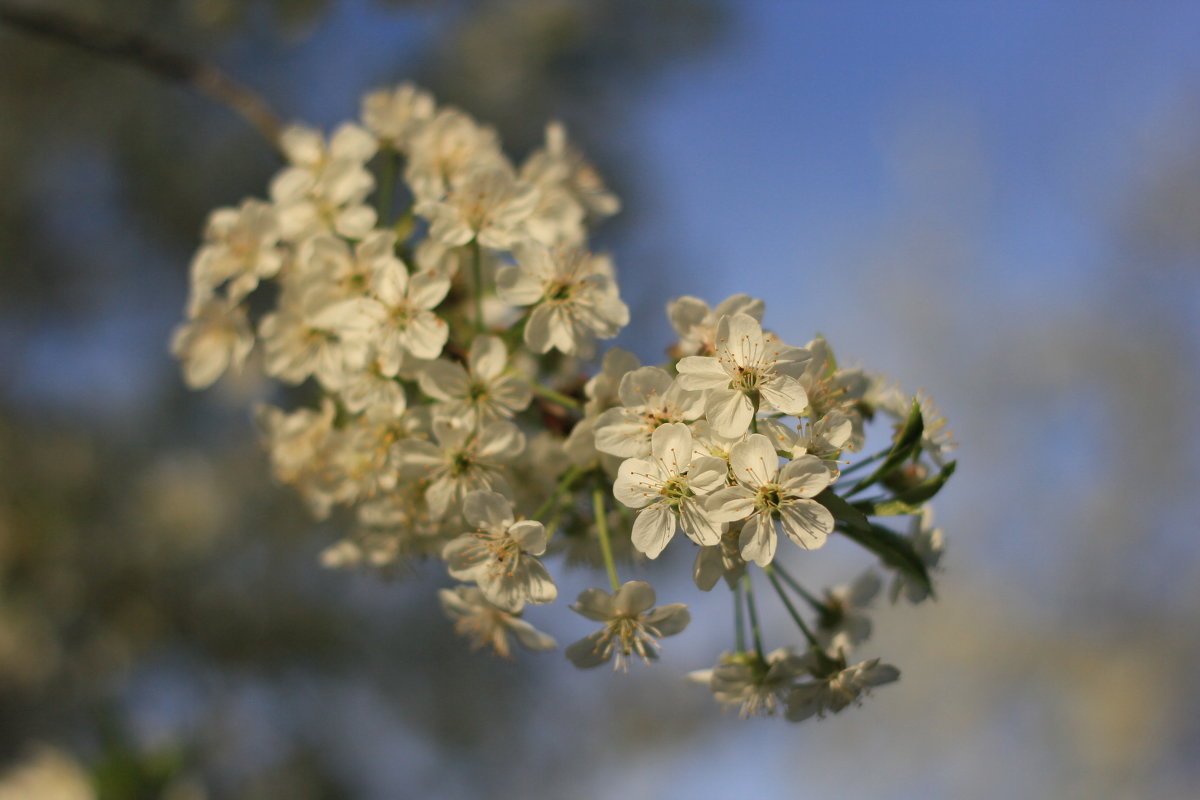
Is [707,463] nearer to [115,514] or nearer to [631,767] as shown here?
[115,514]

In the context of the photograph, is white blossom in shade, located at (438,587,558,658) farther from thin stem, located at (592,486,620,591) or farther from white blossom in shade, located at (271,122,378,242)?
white blossom in shade, located at (271,122,378,242)

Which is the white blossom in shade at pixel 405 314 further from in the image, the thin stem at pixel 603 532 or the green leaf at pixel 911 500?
the green leaf at pixel 911 500

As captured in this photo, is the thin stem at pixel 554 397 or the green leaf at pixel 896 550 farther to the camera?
the thin stem at pixel 554 397

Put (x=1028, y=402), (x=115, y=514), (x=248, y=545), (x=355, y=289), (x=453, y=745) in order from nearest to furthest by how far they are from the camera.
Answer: (x=355, y=289) → (x=115, y=514) → (x=248, y=545) → (x=453, y=745) → (x=1028, y=402)

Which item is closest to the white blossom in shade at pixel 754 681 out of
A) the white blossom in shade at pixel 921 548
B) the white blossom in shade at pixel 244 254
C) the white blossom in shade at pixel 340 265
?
the white blossom in shade at pixel 921 548

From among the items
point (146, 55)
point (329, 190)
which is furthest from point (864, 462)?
point (146, 55)

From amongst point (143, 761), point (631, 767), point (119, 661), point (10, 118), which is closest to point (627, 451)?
point (143, 761)
